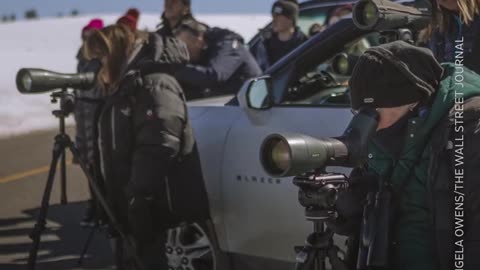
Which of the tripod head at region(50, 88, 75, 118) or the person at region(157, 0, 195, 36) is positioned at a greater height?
the person at region(157, 0, 195, 36)

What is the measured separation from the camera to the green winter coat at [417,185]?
7.00 feet

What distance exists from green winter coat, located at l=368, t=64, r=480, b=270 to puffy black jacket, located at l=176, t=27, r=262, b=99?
3.21 metres

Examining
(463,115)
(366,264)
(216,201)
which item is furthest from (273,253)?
(463,115)

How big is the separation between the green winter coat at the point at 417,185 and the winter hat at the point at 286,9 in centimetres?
445

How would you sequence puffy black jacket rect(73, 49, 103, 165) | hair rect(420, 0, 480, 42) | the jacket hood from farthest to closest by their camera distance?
puffy black jacket rect(73, 49, 103, 165) < the jacket hood < hair rect(420, 0, 480, 42)

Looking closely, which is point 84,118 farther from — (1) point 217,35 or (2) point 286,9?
(2) point 286,9

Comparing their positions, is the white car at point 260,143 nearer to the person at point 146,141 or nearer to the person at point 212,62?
the person at point 146,141

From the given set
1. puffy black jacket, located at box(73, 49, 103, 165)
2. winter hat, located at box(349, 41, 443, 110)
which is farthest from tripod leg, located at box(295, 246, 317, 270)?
puffy black jacket, located at box(73, 49, 103, 165)

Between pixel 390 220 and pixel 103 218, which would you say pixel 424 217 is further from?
pixel 103 218

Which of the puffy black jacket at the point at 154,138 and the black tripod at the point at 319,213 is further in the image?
the puffy black jacket at the point at 154,138

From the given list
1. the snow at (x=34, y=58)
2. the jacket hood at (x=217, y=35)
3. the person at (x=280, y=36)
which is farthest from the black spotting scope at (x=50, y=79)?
the person at (x=280, y=36)

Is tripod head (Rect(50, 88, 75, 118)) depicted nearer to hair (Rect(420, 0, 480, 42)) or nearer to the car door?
the car door

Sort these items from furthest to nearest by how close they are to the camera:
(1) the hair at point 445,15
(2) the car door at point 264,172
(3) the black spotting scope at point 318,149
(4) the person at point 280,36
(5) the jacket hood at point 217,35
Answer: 1. (4) the person at point 280,36
2. (5) the jacket hood at point 217,35
3. (2) the car door at point 264,172
4. (1) the hair at point 445,15
5. (3) the black spotting scope at point 318,149

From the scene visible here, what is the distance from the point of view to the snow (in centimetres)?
1444
